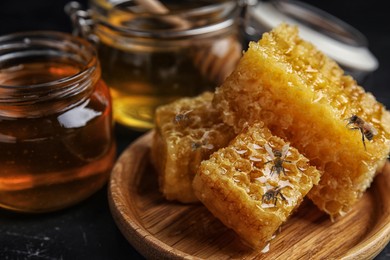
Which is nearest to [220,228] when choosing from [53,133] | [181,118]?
[181,118]

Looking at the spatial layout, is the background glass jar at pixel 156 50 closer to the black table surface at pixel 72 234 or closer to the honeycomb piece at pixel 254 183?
the black table surface at pixel 72 234

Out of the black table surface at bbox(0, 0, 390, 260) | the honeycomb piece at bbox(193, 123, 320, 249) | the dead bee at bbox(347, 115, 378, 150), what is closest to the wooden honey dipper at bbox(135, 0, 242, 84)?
the black table surface at bbox(0, 0, 390, 260)

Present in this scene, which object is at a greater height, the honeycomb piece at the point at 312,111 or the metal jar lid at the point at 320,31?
the honeycomb piece at the point at 312,111

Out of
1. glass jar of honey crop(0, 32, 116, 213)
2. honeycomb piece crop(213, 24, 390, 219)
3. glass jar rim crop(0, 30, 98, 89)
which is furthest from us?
glass jar rim crop(0, 30, 98, 89)

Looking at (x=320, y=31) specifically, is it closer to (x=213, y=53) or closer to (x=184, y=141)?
(x=213, y=53)

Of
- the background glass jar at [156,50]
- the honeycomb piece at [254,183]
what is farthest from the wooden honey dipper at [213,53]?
the honeycomb piece at [254,183]

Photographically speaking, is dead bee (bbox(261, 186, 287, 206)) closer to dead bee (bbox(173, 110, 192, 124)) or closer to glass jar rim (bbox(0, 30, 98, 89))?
dead bee (bbox(173, 110, 192, 124))
